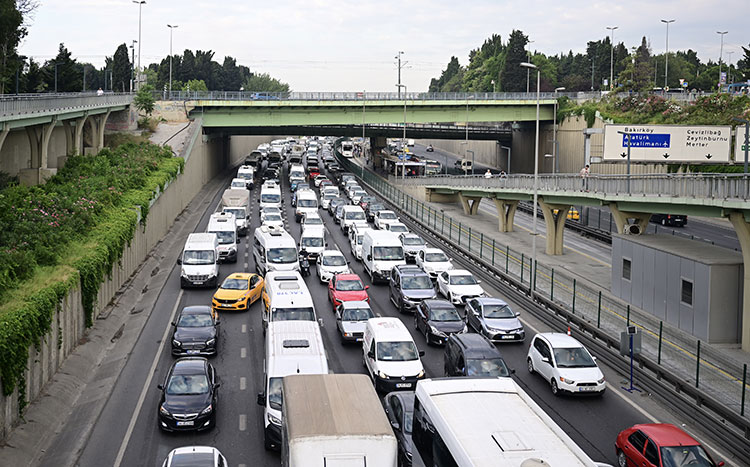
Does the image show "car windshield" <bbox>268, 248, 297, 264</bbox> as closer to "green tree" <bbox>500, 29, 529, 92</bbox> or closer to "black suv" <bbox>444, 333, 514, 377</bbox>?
"black suv" <bbox>444, 333, 514, 377</bbox>

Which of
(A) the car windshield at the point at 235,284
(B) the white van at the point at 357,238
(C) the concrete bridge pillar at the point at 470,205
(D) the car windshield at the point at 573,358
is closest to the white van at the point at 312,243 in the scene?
(B) the white van at the point at 357,238

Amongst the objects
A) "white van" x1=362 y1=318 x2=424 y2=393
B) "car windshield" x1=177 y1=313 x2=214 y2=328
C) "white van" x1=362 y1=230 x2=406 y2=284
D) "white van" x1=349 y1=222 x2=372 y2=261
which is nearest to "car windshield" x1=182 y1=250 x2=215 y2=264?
"white van" x1=362 y1=230 x2=406 y2=284

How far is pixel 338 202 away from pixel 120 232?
2967 cm

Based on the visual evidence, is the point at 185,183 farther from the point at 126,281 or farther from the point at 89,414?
the point at 89,414

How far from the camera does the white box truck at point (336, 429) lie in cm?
1270

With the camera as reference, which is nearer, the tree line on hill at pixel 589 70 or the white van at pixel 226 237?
the white van at pixel 226 237

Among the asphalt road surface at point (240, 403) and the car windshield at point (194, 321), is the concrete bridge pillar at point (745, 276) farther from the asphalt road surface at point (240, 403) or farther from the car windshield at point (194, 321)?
the car windshield at point (194, 321)

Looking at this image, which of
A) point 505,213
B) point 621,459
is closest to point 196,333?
point 621,459

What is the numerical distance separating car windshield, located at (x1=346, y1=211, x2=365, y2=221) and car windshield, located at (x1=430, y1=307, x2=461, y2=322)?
2535 centimetres

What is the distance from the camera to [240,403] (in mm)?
22562

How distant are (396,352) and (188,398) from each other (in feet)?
21.1

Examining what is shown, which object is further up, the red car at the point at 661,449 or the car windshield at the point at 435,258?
the car windshield at the point at 435,258

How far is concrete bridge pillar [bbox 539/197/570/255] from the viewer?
159ft

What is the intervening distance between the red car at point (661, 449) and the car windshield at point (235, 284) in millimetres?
19079
